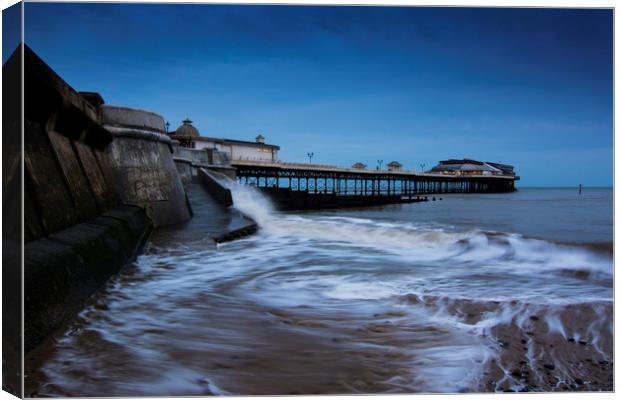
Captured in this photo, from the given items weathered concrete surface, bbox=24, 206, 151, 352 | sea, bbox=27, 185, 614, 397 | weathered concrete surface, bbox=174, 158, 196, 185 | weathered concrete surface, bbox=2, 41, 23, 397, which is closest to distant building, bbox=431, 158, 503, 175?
sea, bbox=27, 185, 614, 397

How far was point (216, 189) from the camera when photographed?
Answer: 12.9m

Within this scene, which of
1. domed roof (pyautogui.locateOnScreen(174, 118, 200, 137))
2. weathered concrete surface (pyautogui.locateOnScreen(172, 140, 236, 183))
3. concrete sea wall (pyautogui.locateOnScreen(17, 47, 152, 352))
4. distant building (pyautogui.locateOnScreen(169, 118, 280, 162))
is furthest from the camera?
domed roof (pyautogui.locateOnScreen(174, 118, 200, 137))

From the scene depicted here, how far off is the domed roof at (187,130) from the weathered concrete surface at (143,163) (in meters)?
38.8

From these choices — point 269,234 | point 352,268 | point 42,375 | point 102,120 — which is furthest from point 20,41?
point 269,234

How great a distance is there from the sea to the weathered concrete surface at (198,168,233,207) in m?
6.85

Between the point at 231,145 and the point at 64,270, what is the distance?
170 ft

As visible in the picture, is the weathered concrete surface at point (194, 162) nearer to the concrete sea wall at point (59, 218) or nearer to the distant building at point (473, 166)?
the distant building at point (473, 166)

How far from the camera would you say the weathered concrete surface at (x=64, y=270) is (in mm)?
1961

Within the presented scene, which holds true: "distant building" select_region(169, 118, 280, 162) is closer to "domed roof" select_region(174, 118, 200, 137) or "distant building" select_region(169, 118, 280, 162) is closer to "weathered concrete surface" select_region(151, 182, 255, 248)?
"domed roof" select_region(174, 118, 200, 137)

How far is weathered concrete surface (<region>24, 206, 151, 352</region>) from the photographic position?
1.96 metres

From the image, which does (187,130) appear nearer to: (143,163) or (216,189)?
(216,189)

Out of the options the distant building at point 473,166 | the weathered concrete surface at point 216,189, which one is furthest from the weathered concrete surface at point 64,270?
the weathered concrete surface at point 216,189

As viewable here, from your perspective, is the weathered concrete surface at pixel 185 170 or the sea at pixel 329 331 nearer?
the sea at pixel 329 331

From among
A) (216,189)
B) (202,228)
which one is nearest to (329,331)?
(202,228)
